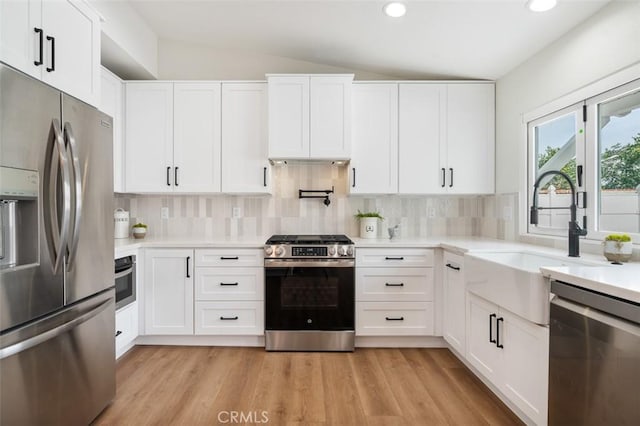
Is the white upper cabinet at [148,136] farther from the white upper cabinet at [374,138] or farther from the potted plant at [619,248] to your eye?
the potted plant at [619,248]

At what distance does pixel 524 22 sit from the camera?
224 cm

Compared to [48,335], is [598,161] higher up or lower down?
higher up

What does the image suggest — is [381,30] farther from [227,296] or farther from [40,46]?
[227,296]

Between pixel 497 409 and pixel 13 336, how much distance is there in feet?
8.10

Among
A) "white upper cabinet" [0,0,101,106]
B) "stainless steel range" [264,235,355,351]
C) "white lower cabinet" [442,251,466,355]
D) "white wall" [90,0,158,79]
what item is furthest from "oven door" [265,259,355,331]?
"white wall" [90,0,158,79]

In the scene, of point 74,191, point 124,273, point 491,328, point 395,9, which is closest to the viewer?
point 74,191

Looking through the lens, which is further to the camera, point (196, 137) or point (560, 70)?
point (196, 137)

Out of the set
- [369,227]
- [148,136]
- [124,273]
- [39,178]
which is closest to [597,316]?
[369,227]

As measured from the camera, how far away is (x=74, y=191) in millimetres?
1538

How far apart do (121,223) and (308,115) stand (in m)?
2.08

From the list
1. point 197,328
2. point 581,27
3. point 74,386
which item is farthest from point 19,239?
point 581,27

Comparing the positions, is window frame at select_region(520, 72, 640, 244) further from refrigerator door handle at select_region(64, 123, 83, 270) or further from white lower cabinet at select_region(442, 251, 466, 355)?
refrigerator door handle at select_region(64, 123, 83, 270)

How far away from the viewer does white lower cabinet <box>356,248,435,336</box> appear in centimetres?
278

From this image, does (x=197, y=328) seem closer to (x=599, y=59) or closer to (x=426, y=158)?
(x=426, y=158)
